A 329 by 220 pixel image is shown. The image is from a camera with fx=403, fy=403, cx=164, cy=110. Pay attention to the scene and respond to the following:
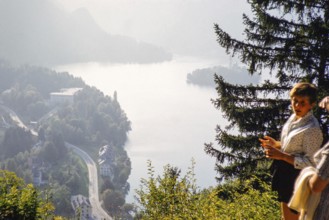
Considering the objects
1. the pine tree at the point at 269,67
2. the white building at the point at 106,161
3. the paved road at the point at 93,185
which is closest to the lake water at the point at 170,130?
the white building at the point at 106,161

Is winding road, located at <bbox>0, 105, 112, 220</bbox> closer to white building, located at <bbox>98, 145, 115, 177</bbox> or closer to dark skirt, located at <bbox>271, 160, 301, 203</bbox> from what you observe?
white building, located at <bbox>98, 145, 115, 177</bbox>

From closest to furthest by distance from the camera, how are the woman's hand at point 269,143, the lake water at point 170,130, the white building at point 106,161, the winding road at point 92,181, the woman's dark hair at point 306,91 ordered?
the woman's dark hair at point 306,91 → the woman's hand at point 269,143 → the winding road at point 92,181 → the white building at point 106,161 → the lake water at point 170,130

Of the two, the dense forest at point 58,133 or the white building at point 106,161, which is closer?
the dense forest at point 58,133

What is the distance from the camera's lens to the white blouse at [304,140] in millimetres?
3418

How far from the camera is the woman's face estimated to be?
134 inches

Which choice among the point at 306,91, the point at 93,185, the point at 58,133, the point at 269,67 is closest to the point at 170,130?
the point at 58,133

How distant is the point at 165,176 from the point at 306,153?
2.99 metres

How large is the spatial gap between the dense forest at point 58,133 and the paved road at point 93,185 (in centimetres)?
147

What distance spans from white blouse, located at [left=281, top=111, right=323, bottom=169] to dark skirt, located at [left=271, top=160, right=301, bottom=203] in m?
0.23

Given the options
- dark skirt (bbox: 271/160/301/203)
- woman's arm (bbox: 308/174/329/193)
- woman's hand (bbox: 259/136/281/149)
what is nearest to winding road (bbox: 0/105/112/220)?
dark skirt (bbox: 271/160/301/203)

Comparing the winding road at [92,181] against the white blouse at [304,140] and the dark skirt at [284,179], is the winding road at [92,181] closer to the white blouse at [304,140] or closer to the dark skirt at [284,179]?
the dark skirt at [284,179]

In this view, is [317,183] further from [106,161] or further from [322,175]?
[106,161]

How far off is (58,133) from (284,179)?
113 metres

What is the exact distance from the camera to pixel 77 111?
140 m
